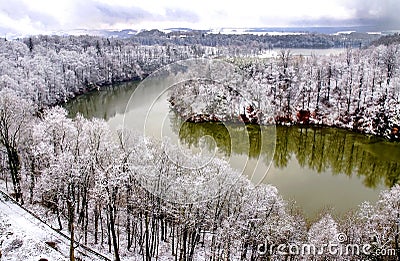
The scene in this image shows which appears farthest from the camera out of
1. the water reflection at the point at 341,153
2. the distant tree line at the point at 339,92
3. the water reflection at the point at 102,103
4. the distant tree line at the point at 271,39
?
the distant tree line at the point at 271,39

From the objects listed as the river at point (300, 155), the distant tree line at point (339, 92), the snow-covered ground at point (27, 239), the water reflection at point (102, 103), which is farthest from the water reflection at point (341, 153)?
the water reflection at point (102, 103)

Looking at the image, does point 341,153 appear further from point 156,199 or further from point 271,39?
point 271,39

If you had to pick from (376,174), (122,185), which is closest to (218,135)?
(122,185)

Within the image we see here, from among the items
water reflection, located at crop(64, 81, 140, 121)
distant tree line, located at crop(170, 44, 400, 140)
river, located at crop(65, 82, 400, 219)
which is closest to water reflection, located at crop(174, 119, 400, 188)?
river, located at crop(65, 82, 400, 219)

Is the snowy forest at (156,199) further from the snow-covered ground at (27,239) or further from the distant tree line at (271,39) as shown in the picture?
the distant tree line at (271,39)

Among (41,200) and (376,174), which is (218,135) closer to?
(41,200)

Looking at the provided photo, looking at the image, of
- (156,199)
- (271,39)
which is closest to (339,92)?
(156,199)

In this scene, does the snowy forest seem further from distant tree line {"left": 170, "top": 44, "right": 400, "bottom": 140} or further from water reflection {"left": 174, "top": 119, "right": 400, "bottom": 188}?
distant tree line {"left": 170, "top": 44, "right": 400, "bottom": 140}

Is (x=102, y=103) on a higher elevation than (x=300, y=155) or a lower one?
higher
